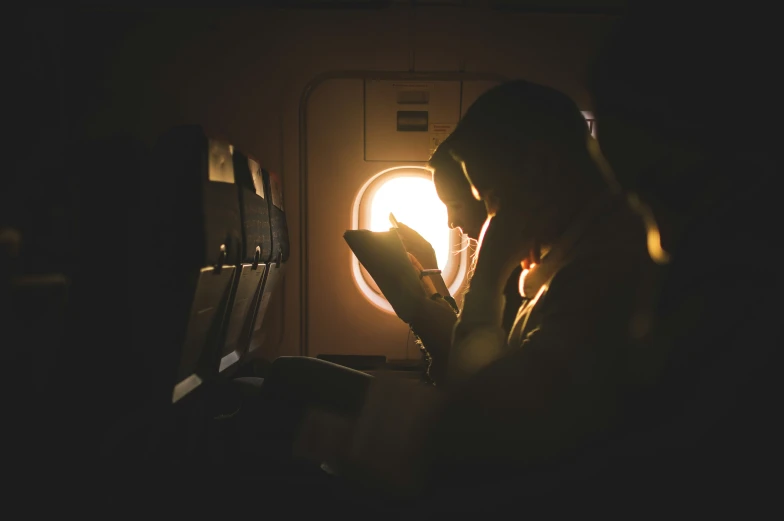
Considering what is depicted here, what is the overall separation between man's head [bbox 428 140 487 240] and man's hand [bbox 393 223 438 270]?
0.27 m

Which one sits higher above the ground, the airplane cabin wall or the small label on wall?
the airplane cabin wall

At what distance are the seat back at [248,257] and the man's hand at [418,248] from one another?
1.46ft

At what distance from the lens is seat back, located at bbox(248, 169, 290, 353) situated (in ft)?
5.03

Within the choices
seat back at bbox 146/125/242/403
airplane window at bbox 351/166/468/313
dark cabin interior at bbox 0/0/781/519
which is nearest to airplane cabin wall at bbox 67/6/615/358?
dark cabin interior at bbox 0/0/781/519

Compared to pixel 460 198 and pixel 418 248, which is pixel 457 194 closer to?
pixel 460 198

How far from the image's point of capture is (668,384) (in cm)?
52

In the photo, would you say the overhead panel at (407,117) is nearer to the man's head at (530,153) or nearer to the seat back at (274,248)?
the seat back at (274,248)

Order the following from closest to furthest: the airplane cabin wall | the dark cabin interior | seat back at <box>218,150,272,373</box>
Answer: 1. the dark cabin interior
2. seat back at <box>218,150,272,373</box>
3. the airplane cabin wall

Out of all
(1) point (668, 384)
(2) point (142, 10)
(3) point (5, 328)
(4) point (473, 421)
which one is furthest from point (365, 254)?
(2) point (142, 10)

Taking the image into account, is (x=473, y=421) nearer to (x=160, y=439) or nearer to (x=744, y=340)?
(x=744, y=340)

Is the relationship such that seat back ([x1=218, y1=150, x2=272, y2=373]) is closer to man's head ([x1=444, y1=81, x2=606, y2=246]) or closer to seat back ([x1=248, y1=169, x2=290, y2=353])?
seat back ([x1=248, y1=169, x2=290, y2=353])

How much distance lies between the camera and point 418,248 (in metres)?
1.62

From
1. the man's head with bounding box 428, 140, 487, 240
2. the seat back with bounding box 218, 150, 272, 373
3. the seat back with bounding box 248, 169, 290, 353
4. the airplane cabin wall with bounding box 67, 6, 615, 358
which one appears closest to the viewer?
the seat back with bounding box 218, 150, 272, 373

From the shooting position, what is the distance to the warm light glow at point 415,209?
74.9 inches
